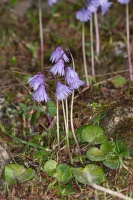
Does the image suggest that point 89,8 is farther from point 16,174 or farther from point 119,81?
point 16,174

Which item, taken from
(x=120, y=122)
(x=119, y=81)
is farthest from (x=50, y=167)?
(x=119, y=81)

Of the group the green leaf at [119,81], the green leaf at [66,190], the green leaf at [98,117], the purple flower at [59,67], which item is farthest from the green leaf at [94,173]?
the green leaf at [119,81]

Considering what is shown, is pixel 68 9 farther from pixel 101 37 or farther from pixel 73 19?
pixel 101 37

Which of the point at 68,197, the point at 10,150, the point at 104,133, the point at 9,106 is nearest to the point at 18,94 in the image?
the point at 9,106

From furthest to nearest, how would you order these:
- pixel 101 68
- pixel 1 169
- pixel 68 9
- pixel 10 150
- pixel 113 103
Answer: pixel 68 9 < pixel 101 68 < pixel 113 103 < pixel 10 150 < pixel 1 169

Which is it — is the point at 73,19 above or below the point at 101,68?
above

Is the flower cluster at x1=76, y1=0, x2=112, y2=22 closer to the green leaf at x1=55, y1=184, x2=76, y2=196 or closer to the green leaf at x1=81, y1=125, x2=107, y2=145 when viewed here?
the green leaf at x1=81, y1=125, x2=107, y2=145

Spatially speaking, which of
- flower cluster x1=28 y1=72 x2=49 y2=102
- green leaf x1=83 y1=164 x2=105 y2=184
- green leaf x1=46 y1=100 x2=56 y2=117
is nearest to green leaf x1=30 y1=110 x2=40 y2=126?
green leaf x1=46 y1=100 x2=56 y2=117
